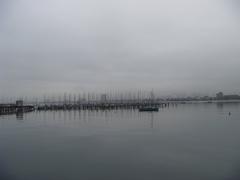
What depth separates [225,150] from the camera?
1488 cm

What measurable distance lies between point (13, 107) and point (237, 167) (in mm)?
62622

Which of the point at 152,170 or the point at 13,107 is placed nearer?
the point at 152,170

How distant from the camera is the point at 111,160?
12812 millimetres

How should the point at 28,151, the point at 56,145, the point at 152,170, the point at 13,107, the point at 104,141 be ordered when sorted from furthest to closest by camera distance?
1. the point at 13,107
2. the point at 104,141
3. the point at 56,145
4. the point at 28,151
5. the point at 152,170

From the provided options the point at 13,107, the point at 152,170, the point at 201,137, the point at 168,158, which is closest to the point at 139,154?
the point at 168,158

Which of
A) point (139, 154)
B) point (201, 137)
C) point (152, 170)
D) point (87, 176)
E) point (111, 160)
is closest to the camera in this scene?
point (87, 176)

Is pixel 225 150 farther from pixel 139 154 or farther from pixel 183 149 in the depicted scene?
pixel 139 154

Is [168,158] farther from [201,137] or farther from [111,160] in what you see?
[201,137]

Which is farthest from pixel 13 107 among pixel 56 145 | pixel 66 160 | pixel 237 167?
pixel 237 167

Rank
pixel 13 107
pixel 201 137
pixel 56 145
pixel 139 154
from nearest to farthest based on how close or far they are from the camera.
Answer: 1. pixel 139 154
2. pixel 56 145
3. pixel 201 137
4. pixel 13 107

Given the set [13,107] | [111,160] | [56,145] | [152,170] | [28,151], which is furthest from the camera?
[13,107]

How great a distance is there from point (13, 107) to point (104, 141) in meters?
53.2

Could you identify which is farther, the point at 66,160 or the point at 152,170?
the point at 66,160

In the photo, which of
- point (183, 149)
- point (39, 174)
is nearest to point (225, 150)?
point (183, 149)
